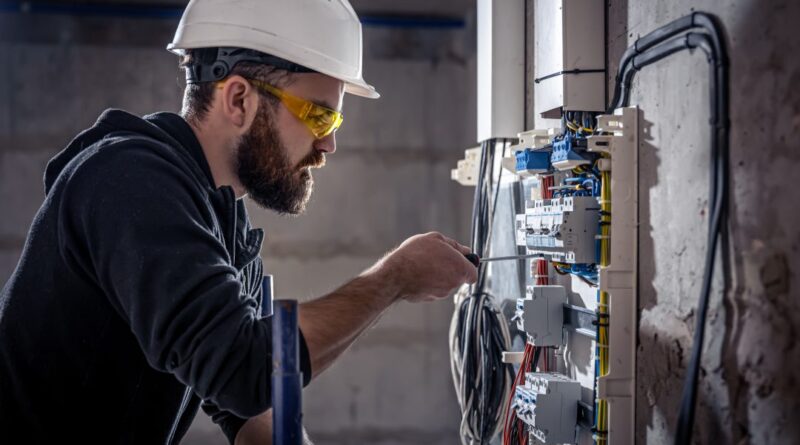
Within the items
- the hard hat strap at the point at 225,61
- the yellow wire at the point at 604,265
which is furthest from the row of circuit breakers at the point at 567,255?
the hard hat strap at the point at 225,61

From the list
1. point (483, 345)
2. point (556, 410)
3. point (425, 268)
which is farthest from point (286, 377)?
point (483, 345)

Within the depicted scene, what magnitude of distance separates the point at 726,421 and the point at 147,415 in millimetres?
941

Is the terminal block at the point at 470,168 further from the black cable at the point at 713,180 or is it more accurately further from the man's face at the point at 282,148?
the black cable at the point at 713,180

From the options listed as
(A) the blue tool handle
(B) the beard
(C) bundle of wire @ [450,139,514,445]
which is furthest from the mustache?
(C) bundle of wire @ [450,139,514,445]

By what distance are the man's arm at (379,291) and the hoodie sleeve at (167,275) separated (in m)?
0.09

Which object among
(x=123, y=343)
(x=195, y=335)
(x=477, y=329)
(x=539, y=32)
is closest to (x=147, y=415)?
(x=123, y=343)

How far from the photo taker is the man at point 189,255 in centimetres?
93

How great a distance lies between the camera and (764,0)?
3.35ft

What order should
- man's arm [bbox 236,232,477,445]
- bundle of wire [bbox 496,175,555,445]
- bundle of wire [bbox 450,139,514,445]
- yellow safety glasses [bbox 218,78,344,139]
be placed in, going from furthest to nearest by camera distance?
bundle of wire [bbox 450,139,514,445]
bundle of wire [bbox 496,175,555,445]
yellow safety glasses [bbox 218,78,344,139]
man's arm [bbox 236,232,477,445]

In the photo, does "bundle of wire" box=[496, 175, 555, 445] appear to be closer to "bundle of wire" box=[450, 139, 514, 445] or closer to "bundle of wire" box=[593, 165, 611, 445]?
"bundle of wire" box=[450, 139, 514, 445]

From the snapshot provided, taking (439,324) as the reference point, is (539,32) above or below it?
above

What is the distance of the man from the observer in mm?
933

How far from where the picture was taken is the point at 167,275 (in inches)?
36.1

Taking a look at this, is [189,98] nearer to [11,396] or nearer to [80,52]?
[11,396]
